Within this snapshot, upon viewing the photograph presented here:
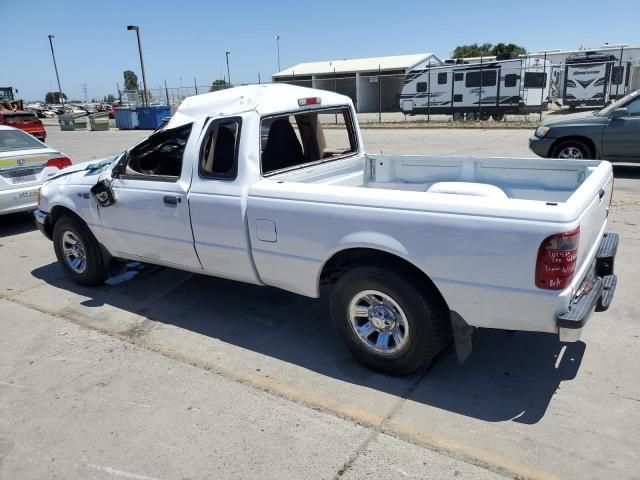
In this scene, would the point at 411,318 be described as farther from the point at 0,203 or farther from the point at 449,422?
the point at 0,203

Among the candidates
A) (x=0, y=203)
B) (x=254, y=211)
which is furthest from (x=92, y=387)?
(x=0, y=203)

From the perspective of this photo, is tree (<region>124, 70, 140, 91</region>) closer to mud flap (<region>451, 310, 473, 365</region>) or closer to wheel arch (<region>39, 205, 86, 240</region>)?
wheel arch (<region>39, 205, 86, 240</region>)

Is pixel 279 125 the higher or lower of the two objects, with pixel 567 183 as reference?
higher

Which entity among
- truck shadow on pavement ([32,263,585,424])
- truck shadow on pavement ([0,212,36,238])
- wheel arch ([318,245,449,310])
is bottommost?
truck shadow on pavement ([32,263,585,424])

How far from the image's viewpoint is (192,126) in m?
4.40

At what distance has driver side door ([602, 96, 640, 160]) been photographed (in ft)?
31.0

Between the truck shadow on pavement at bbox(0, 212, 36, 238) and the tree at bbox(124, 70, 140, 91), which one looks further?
the tree at bbox(124, 70, 140, 91)

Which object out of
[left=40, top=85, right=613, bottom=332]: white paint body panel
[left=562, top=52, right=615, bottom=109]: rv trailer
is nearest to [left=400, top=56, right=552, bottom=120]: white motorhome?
[left=562, top=52, right=615, bottom=109]: rv trailer

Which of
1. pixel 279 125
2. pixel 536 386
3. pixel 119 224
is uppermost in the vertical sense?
pixel 279 125

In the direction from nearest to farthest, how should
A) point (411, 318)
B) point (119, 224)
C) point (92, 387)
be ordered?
1. point (411, 318)
2. point (92, 387)
3. point (119, 224)

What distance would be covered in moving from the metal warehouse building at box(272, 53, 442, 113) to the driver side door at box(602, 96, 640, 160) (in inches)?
1264

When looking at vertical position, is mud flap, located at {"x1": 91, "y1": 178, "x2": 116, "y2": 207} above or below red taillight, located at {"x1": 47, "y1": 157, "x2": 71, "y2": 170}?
above

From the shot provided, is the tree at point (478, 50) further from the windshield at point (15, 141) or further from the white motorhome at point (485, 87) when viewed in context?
the windshield at point (15, 141)

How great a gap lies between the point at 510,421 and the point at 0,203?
7.50 meters
